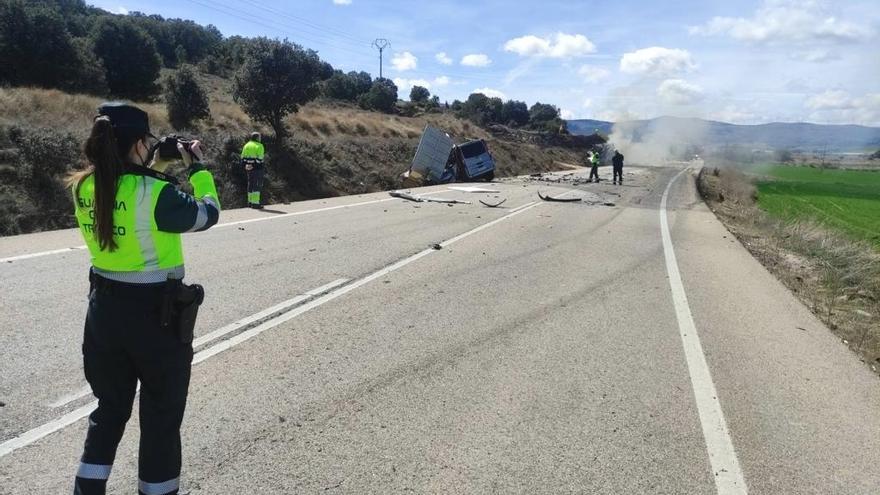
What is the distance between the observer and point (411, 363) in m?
4.80

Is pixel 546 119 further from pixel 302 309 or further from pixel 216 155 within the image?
pixel 302 309

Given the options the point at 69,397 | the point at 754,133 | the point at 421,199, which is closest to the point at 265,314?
the point at 69,397

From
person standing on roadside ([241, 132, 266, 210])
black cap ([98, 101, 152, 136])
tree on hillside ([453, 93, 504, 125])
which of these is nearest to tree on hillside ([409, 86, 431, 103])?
tree on hillside ([453, 93, 504, 125])

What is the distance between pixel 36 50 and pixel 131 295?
103ft

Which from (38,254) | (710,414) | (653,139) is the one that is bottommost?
(710,414)

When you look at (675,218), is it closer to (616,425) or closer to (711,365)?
(711,365)

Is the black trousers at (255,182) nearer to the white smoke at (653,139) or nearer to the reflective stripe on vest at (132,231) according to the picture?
the reflective stripe on vest at (132,231)

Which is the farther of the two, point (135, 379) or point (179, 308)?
point (135, 379)

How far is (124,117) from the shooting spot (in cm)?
261

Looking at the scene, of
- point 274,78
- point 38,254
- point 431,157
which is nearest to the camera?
point 38,254

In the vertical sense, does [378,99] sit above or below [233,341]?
above

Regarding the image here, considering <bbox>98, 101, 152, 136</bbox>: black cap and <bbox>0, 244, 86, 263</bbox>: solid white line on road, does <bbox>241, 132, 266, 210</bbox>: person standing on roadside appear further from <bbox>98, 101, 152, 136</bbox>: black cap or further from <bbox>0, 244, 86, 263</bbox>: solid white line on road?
<bbox>98, 101, 152, 136</bbox>: black cap

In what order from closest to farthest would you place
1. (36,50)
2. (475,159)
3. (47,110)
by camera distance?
(47,110)
(36,50)
(475,159)

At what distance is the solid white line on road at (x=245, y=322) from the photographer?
386 centimetres
